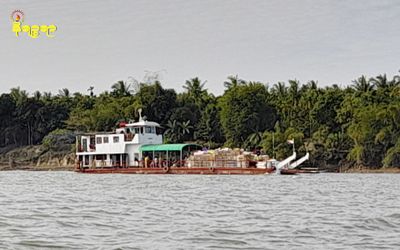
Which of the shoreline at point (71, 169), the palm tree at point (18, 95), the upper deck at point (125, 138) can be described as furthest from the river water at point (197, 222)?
the palm tree at point (18, 95)

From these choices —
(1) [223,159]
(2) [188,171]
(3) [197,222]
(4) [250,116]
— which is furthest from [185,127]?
(3) [197,222]

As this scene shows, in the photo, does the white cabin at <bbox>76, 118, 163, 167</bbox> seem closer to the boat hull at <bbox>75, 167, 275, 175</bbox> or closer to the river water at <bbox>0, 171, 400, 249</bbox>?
the boat hull at <bbox>75, 167, 275, 175</bbox>

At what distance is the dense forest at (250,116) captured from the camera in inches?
2963

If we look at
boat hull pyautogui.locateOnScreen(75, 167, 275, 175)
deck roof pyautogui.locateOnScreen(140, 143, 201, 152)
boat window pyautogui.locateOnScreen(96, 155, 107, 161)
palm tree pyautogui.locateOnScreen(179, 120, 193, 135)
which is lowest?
boat hull pyautogui.locateOnScreen(75, 167, 275, 175)

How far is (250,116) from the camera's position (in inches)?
3275

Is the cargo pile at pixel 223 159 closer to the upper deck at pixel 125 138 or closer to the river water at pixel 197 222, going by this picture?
the upper deck at pixel 125 138

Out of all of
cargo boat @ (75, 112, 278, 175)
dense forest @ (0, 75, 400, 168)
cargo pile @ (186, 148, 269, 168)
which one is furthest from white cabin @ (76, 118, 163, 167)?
dense forest @ (0, 75, 400, 168)

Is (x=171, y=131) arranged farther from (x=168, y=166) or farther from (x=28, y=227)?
(x=28, y=227)

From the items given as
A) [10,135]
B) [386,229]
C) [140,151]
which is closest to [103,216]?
[386,229]

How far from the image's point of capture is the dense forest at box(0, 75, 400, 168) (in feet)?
247

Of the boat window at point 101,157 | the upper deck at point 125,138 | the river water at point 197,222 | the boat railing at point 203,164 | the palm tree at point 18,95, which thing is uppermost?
the palm tree at point 18,95

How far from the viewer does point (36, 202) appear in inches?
1050

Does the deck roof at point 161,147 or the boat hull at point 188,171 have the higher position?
the deck roof at point 161,147

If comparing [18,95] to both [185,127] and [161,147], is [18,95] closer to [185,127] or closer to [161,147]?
[185,127]
